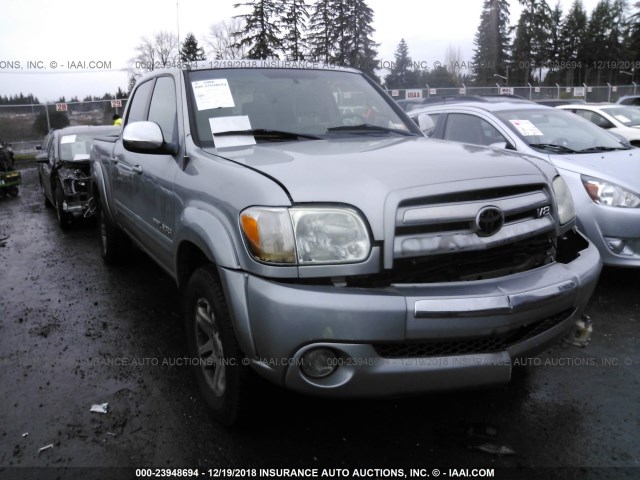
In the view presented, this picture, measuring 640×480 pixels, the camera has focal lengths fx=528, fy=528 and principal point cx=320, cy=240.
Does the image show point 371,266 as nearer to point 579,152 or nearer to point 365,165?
point 365,165

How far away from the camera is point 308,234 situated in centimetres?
220

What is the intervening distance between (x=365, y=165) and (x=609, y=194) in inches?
121

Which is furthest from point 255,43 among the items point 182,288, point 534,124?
point 182,288

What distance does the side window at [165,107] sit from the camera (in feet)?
11.6

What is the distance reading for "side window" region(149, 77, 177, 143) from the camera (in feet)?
11.6

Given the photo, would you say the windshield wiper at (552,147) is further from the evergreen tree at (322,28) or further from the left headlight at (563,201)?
the evergreen tree at (322,28)

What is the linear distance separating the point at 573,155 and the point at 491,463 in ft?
12.2

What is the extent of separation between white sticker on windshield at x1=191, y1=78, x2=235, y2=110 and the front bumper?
1403 mm

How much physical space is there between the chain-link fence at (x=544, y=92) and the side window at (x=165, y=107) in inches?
907

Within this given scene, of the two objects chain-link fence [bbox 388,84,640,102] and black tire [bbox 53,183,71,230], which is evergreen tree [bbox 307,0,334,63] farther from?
black tire [bbox 53,183,71,230]

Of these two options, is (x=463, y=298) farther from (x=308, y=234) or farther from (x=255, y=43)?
(x=255, y=43)

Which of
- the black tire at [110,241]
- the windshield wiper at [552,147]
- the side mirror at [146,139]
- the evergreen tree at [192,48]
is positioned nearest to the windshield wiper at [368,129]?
the side mirror at [146,139]

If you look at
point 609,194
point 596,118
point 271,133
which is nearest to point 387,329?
point 271,133

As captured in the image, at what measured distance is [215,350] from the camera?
8.87 feet
